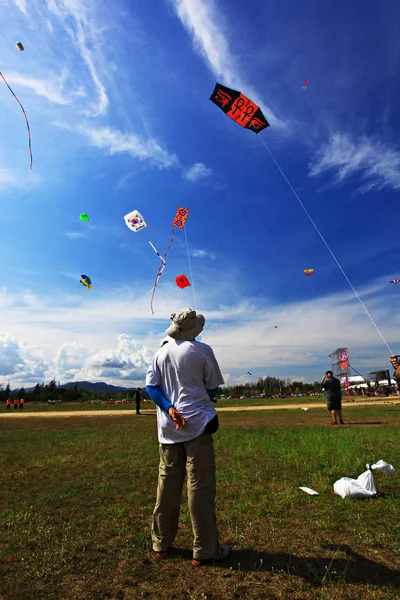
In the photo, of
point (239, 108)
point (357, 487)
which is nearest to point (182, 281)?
point (239, 108)

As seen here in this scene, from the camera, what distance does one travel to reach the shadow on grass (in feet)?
8.62

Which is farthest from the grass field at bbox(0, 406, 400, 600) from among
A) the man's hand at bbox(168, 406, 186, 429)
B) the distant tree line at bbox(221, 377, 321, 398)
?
the distant tree line at bbox(221, 377, 321, 398)

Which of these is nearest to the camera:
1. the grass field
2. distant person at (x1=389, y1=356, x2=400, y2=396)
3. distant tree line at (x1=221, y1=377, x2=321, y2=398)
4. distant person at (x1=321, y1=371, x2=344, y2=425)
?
the grass field

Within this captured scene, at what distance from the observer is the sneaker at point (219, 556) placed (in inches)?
114

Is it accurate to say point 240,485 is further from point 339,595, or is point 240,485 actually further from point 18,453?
point 18,453

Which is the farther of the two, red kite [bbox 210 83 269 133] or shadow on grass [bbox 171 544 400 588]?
red kite [bbox 210 83 269 133]

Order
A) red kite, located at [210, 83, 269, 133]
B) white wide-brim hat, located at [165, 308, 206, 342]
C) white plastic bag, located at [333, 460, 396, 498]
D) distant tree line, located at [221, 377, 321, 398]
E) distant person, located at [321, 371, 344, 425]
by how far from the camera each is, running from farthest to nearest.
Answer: distant tree line, located at [221, 377, 321, 398] → distant person, located at [321, 371, 344, 425] → red kite, located at [210, 83, 269, 133] → white plastic bag, located at [333, 460, 396, 498] → white wide-brim hat, located at [165, 308, 206, 342]

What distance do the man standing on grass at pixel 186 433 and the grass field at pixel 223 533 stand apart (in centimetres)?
22

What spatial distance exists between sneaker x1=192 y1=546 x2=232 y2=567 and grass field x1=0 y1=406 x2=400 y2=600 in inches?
2.4

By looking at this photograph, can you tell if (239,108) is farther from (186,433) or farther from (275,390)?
(275,390)

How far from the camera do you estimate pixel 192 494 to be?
2.98 meters

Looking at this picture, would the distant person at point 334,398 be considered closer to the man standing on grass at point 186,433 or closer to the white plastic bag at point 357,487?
the white plastic bag at point 357,487

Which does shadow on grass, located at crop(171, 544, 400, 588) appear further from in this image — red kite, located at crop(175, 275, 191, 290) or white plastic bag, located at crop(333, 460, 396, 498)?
red kite, located at crop(175, 275, 191, 290)

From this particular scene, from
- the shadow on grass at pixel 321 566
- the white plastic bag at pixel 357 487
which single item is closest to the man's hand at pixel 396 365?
the white plastic bag at pixel 357 487
